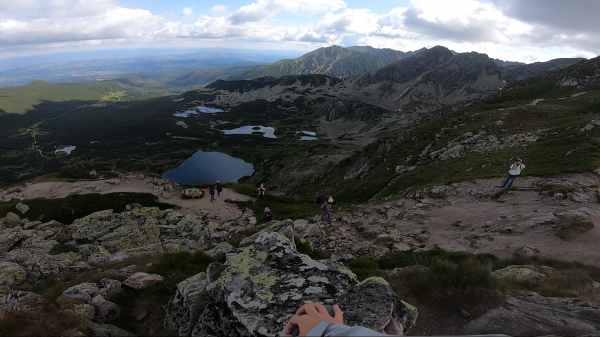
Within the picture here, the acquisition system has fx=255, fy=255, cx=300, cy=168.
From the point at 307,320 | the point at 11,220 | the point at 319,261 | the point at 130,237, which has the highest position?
the point at 307,320

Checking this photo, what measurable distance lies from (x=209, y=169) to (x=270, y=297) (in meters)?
162

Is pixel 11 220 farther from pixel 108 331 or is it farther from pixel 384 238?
pixel 384 238

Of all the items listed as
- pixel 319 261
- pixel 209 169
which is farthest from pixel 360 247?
pixel 209 169

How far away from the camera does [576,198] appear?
17.8 metres

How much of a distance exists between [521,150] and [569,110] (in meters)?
27.2

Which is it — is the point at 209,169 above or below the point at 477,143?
below

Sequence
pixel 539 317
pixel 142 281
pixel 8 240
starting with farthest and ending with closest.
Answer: pixel 8 240
pixel 142 281
pixel 539 317

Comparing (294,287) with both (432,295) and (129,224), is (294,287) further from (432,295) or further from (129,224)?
(129,224)

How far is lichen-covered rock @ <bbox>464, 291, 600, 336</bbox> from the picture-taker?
6.55 metres

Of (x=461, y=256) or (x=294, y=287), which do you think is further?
(x=461, y=256)

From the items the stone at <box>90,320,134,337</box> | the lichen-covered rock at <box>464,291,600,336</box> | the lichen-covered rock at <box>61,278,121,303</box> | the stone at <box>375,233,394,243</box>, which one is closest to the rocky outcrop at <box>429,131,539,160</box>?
the stone at <box>375,233,394,243</box>

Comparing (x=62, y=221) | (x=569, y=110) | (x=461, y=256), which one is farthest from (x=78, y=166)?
(x=569, y=110)

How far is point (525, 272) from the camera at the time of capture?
32.9 ft

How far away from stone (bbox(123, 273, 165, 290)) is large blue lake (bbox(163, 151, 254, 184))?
131 metres
